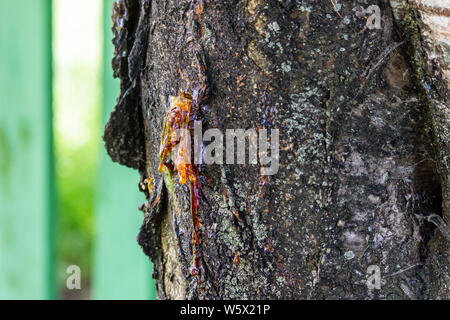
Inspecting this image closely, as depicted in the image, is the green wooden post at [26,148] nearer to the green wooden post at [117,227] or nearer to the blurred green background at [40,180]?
the blurred green background at [40,180]

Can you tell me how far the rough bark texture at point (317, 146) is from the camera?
1.22 feet

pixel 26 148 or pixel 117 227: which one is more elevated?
pixel 26 148

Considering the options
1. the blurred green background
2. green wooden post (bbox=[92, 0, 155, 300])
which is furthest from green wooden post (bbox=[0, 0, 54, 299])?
green wooden post (bbox=[92, 0, 155, 300])

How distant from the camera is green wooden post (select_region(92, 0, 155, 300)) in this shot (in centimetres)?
99

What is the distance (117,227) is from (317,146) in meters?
0.72

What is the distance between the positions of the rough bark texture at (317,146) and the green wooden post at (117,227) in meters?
0.60

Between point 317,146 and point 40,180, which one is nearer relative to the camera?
point 317,146

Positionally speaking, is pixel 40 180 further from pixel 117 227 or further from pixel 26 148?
pixel 117 227

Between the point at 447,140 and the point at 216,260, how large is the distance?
202mm

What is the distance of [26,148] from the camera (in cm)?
102

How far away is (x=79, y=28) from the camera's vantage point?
2.01 m

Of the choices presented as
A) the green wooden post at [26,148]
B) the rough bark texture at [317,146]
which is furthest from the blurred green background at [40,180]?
the rough bark texture at [317,146]

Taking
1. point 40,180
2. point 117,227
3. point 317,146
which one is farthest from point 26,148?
point 317,146
